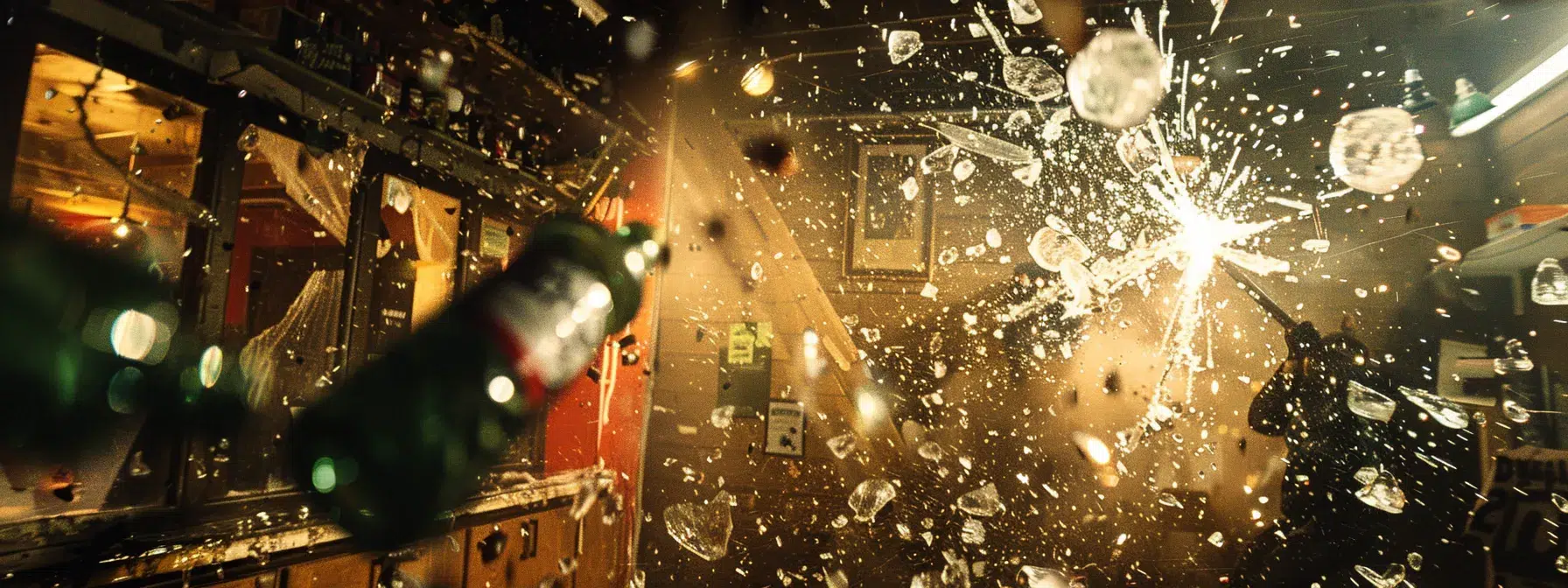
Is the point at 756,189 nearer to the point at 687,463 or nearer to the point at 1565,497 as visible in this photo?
the point at 687,463

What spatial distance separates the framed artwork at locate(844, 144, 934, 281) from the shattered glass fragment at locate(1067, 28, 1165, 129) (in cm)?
91

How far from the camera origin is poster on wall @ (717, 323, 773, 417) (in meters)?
4.07

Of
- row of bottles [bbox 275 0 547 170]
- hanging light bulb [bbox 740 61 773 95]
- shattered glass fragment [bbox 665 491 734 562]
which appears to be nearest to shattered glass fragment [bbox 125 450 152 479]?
row of bottles [bbox 275 0 547 170]

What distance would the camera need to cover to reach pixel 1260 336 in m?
3.51

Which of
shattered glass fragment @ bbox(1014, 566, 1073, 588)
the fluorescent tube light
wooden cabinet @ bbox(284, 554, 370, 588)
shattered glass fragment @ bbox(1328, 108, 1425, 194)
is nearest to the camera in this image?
wooden cabinet @ bbox(284, 554, 370, 588)

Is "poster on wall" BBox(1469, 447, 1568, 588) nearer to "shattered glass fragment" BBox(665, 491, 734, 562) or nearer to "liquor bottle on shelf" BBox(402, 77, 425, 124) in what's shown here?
"shattered glass fragment" BBox(665, 491, 734, 562)

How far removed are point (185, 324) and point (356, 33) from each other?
1.23 m

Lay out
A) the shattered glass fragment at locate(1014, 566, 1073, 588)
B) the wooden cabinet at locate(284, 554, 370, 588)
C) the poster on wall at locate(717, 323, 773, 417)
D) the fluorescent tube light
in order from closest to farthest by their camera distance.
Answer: the wooden cabinet at locate(284, 554, 370, 588), the fluorescent tube light, the shattered glass fragment at locate(1014, 566, 1073, 588), the poster on wall at locate(717, 323, 773, 417)

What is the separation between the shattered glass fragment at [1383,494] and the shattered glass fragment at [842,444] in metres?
2.42

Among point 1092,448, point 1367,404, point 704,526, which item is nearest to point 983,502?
point 1092,448

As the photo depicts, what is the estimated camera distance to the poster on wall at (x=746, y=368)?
4066 mm

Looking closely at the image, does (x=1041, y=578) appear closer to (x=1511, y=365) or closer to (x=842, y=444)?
(x=842, y=444)

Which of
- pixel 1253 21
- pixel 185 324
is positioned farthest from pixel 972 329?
pixel 185 324

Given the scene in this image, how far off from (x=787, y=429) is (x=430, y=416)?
138 inches
